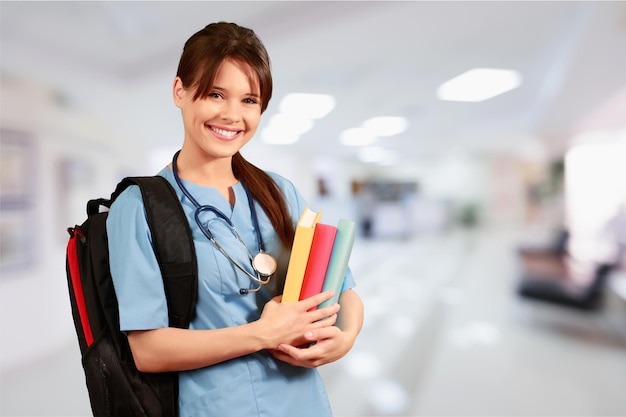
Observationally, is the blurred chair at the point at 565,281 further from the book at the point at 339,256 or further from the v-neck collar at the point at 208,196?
the v-neck collar at the point at 208,196

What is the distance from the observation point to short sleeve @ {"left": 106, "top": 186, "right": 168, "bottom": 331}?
73cm

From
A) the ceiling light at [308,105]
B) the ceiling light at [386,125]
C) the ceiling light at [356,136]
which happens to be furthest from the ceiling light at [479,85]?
the ceiling light at [308,105]

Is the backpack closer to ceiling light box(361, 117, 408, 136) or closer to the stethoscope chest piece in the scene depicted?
the stethoscope chest piece

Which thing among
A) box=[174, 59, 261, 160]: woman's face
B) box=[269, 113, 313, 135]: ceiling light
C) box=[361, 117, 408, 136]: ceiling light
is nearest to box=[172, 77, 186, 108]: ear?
box=[174, 59, 261, 160]: woman's face

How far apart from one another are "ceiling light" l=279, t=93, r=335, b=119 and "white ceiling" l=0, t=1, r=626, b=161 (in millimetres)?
77

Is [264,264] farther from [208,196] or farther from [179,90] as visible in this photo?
[179,90]

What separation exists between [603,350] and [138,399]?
411cm

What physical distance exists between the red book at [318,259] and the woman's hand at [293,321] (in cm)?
3

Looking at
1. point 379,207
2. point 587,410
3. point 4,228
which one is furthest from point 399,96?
point 379,207

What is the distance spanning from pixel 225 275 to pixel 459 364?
122 inches

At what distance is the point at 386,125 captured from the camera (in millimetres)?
6062

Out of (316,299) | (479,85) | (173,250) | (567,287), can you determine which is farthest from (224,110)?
(479,85)

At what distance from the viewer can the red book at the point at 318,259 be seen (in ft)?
2.71

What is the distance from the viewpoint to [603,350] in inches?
144
